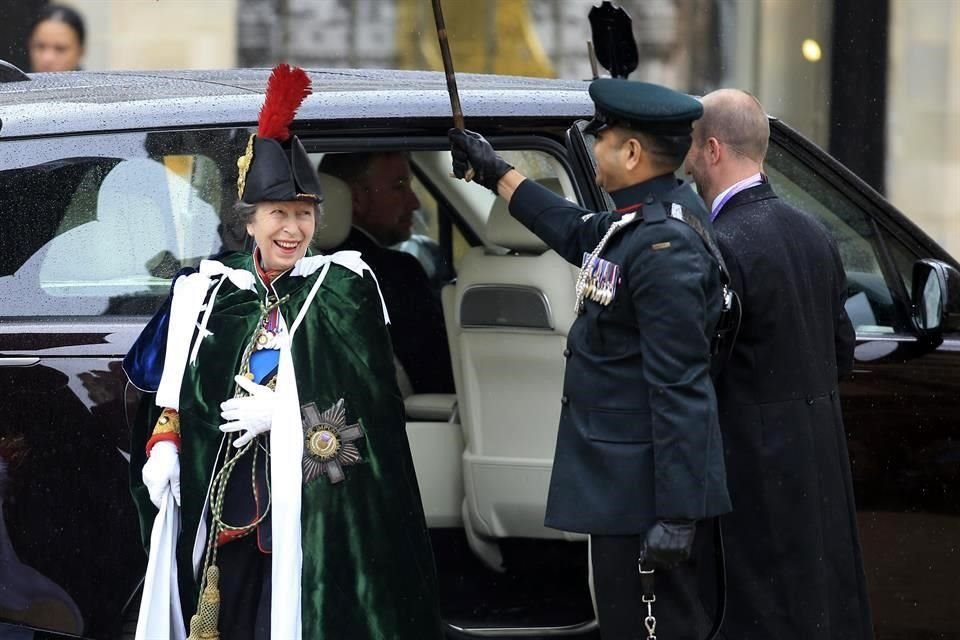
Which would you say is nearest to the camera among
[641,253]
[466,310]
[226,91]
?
[641,253]

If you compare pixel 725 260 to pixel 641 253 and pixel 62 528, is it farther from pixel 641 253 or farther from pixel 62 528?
pixel 62 528

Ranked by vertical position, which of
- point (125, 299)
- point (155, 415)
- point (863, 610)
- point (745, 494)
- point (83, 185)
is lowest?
point (863, 610)

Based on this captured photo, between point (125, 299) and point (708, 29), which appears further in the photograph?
point (708, 29)

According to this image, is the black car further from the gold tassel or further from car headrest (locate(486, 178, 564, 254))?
the gold tassel

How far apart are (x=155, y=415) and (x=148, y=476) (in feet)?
0.51

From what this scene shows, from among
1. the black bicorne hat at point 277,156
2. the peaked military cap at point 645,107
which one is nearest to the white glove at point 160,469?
the black bicorne hat at point 277,156

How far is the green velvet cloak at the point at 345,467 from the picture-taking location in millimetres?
3555

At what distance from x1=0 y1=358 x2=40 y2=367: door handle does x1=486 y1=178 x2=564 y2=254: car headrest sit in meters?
1.40

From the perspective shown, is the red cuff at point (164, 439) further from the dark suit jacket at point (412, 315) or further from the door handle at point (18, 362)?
the dark suit jacket at point (412, 315)

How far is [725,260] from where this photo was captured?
378 cm

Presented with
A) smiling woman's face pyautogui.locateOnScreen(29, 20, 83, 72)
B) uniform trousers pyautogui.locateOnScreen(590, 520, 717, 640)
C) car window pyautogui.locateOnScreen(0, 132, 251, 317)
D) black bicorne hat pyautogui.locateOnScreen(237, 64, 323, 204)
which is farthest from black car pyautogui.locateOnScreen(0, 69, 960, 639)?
smiling woman's face pyautogui.locateOnScreen(29, 20, 83, 72)

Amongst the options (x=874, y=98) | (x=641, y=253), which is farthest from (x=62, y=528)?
(x=874, y=98)

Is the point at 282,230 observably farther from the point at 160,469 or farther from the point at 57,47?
the point at 57,47

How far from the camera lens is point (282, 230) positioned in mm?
3559
